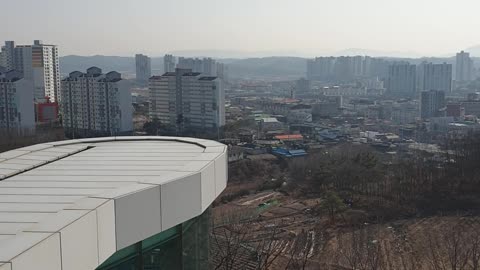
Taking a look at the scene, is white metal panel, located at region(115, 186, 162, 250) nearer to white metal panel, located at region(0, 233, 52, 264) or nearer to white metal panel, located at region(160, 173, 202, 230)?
white metal panel, located at region(160, 173, 202, 230)

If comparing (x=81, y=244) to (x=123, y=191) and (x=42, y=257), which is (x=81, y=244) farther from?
(x=123, y=191)

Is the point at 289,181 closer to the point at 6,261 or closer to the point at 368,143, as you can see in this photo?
the point at 368,143

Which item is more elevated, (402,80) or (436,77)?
(436,77)

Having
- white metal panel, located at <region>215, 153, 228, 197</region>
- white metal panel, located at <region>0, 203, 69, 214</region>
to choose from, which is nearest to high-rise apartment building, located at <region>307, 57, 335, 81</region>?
white metal panel, located at <region>215, 153, 228, 197</region>

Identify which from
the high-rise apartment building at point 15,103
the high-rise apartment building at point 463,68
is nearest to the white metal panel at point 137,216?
the high-rise apartment building at point 15,103

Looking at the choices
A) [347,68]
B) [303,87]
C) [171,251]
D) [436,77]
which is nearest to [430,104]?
[436,77]

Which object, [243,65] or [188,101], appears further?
[243,65]
